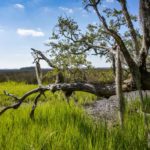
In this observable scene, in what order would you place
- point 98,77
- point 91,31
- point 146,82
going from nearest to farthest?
point 146,82
point 91,31
point 98,77

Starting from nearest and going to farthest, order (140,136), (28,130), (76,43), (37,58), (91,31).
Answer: (140,136), (28,130), (76,43), (37,58), (91,31)

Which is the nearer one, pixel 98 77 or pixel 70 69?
pixel 70 69

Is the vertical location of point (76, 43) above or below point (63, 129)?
above

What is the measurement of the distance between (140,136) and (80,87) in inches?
26.7

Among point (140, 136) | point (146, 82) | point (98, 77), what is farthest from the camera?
point (98, 77)

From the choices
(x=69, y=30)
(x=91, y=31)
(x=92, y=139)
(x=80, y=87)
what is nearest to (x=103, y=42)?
(x=91, y=31)

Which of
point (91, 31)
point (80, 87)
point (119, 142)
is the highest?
point (91, 31)

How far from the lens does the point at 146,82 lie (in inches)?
135

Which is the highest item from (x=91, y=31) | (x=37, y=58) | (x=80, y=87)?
(x=91, y=31)

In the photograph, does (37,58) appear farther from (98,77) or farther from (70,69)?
(98,77)

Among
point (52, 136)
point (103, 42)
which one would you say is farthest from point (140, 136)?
point (103, 42)

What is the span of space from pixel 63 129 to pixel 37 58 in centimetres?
128

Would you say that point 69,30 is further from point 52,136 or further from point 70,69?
point 52,136

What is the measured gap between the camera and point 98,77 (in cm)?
579
